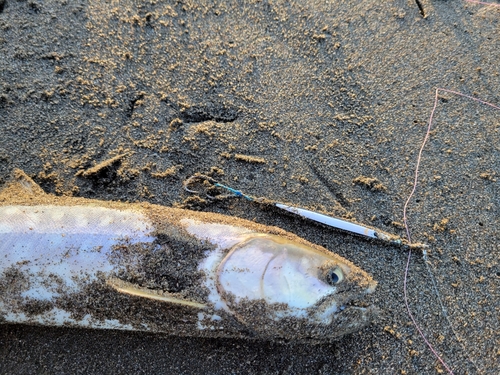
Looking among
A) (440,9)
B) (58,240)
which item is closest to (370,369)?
(58,240)

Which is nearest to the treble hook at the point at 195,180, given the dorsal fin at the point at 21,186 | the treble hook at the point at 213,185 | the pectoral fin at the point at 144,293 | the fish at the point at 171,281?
the treble hook at the point at 213,185

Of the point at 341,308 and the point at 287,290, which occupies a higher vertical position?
the point at 287,290

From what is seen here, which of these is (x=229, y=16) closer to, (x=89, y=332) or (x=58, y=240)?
(x=58, y=240)

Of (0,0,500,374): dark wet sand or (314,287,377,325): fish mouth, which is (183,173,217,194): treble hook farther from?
(314,287,377,325): fish mouth

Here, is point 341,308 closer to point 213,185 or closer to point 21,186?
point 213,185

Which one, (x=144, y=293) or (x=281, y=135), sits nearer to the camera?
(x=144, y=293)

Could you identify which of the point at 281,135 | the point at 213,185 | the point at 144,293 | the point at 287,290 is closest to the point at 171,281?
the point at 144,293

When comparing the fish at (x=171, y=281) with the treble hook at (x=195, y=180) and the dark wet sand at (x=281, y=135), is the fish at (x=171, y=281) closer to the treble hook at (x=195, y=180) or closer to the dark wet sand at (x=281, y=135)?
the dark wet sand at (x=281, y=135)
